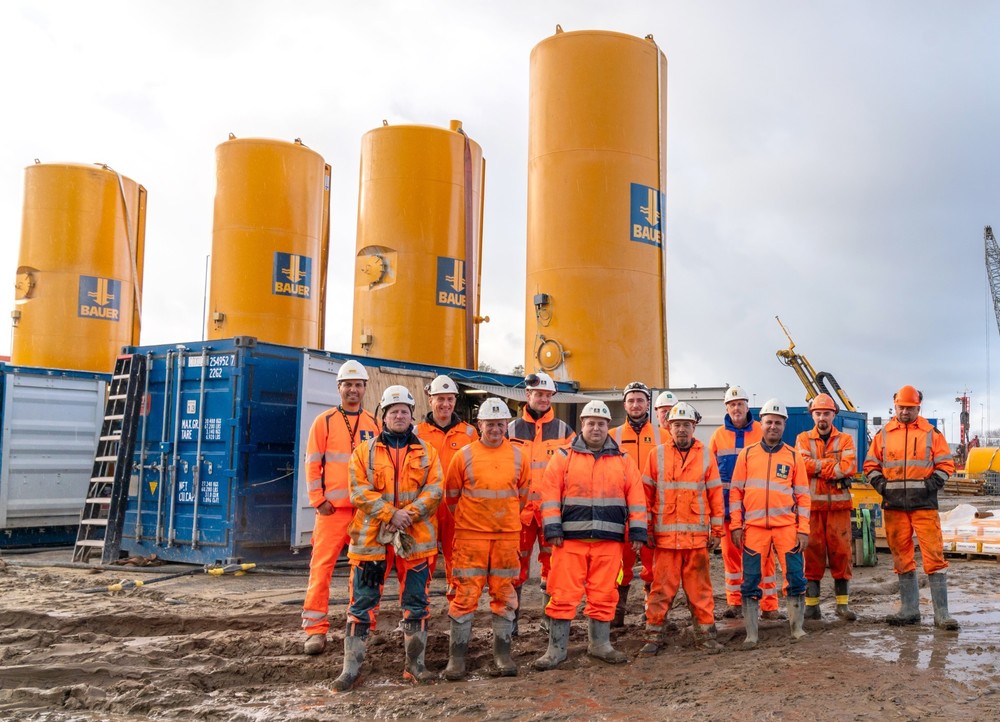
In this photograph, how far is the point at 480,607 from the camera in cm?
792

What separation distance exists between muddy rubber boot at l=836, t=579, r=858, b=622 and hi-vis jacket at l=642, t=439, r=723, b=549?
1.65m

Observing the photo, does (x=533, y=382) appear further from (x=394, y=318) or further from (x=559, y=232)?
(x=394, y=318)

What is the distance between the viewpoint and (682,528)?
21.1ft

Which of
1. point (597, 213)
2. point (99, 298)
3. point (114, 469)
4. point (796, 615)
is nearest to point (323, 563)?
point (796, 615)

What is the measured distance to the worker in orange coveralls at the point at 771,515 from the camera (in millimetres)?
6539

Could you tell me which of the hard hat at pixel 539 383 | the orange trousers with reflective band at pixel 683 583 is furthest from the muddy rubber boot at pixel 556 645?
the hard hat at pixel 539 383

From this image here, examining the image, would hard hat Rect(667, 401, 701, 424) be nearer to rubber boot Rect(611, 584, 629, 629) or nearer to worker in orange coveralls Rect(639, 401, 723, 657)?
worker in orange coveralls Rect(639, 401, 723, 657)

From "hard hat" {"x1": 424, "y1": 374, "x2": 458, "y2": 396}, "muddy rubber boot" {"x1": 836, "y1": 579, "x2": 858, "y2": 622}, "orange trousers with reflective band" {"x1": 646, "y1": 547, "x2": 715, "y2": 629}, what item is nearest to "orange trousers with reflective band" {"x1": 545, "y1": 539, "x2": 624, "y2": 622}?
"orange trousers with reflective band" {"x1": 646, "y1": 547, "x2": 715, "y2": 629}

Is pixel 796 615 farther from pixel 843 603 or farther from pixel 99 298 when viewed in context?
pixel 99 298


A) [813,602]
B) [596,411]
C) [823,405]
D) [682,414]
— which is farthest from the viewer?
[823,405]

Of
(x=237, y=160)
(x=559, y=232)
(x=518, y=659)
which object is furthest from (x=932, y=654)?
(x=237, y=160)

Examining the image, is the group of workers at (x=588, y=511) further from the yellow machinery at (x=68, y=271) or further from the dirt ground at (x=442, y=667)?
the yellow machinery at (x=68, y=271)

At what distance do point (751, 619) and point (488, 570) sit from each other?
2.10 m

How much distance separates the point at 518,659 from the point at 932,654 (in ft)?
9.31
